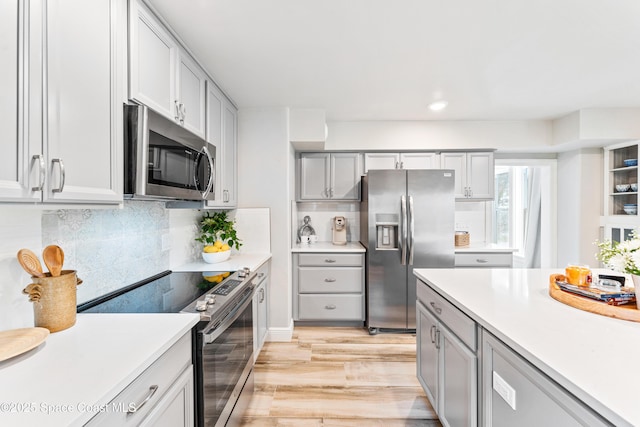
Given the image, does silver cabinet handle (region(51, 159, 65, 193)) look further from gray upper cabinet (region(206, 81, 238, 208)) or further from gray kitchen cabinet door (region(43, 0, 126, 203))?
gray upper cabinet (region(206, 81, 238, 208))

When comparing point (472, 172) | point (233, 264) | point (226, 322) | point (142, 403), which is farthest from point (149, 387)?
point (472, 172)

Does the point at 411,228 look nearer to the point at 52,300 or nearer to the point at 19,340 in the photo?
the point at 52,300

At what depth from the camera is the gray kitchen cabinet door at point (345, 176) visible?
3.81 m

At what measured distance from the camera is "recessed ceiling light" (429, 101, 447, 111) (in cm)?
305

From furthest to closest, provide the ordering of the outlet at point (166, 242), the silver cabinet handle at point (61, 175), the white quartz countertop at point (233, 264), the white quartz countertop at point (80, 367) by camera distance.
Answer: the white quartz countertop at point (233, 264)
the outlet at point (166, 242)
the silver cabinet handle at point (61, 175)
the white quartz countertop at point (80, 367)

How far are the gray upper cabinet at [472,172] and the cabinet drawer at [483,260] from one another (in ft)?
2.30

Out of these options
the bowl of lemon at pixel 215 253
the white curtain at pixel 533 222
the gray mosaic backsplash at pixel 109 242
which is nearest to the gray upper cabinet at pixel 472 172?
the white curtain at pixel 533 222

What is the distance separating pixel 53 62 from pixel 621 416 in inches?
69.2

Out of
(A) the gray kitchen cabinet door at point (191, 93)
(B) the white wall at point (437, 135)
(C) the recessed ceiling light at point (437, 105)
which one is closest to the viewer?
(A) the gray kitchen cabinet door at point (191, 93)

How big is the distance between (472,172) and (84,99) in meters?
3.75

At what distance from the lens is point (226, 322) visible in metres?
1.60

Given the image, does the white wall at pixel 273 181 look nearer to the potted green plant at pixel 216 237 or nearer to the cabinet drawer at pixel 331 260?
the cabinet drawer at pixel 331 260

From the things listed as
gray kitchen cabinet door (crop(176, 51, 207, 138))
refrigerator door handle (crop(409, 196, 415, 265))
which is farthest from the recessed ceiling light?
gray kitchen cabinet door (crop(176, 51, 207, 138))

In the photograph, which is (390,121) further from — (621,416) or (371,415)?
(621,416)
